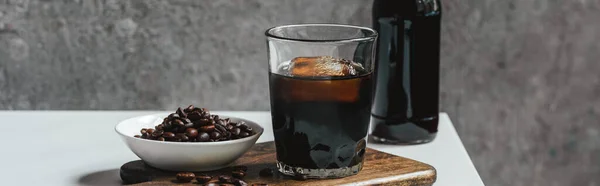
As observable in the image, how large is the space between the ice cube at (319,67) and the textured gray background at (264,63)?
71 centimetres

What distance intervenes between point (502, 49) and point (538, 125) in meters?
0.19

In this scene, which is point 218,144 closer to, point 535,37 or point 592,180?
point 535,37

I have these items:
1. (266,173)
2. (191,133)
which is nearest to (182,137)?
(191,133)

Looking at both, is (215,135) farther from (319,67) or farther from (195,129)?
(319,67)

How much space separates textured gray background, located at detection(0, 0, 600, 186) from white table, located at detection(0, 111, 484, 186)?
0.79 ft

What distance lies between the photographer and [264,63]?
1802 mm

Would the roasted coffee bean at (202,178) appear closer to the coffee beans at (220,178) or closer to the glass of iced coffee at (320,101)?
the coffee beans at (220,178)

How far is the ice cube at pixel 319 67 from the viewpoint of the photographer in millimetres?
1039

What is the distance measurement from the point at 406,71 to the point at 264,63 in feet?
1.74

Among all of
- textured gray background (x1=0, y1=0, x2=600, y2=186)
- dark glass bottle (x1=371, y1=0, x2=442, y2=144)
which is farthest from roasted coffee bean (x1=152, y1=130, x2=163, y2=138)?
textured gray background (x1=0, y1=0, x2=600, y2=186)

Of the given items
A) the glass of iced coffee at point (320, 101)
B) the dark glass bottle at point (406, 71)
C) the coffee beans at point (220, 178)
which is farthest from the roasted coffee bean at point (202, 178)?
the dark glass bottle at point (406, 71)

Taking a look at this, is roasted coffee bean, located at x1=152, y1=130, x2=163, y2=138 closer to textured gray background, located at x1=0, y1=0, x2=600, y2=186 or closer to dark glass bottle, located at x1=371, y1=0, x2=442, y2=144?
dark glass bottle, located at x1=371, y1=0, x2=442, y2=144

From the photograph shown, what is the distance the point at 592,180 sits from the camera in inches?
72.3

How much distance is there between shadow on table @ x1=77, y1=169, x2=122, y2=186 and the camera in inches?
42.4
